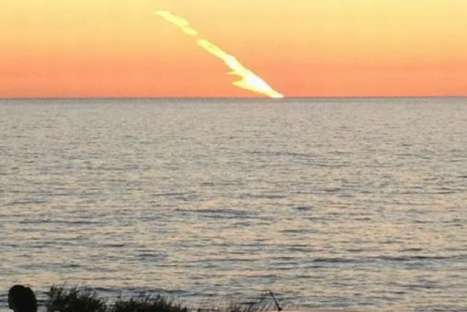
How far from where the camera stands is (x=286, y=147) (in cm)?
15450

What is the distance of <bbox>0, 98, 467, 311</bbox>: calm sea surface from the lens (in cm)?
4319

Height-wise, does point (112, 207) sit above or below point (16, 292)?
below

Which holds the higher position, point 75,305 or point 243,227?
point 75,305

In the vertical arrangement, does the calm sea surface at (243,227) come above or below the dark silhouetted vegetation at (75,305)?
below

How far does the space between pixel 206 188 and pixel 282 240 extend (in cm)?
3337

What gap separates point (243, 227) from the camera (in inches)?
2459

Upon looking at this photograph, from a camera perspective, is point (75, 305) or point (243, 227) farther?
point (243, 227)

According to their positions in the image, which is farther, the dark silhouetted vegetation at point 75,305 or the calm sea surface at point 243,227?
the calm sea surface at point 243,227

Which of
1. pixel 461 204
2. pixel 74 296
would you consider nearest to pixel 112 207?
pixel 461 204

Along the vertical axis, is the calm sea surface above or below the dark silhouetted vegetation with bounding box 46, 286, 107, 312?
below

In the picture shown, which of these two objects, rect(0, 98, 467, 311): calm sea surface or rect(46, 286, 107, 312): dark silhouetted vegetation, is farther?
rect(0, 98, 467, 311): calm sea surface

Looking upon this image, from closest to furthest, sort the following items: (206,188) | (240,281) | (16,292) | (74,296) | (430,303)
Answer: (16,292)
(74,296)
(430,303)
(240,281)
(206,188)

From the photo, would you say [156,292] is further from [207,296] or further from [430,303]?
[430,303]

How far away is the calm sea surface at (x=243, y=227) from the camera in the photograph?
43.2 meters
